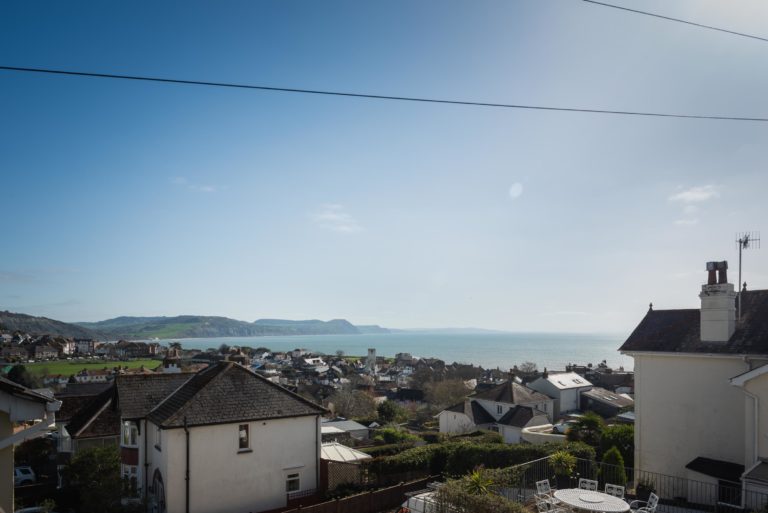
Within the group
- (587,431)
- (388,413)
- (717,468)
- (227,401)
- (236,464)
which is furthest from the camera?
(388,413)

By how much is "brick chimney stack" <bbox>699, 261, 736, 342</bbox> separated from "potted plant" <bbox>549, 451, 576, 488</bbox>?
269 inches

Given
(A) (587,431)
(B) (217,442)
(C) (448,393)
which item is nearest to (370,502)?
(B) (217,442)

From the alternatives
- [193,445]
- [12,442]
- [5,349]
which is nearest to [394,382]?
[5,349]

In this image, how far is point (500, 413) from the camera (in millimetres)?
49219

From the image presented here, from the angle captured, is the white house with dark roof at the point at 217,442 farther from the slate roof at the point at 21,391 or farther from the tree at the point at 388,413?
the tree at the point at 388,413

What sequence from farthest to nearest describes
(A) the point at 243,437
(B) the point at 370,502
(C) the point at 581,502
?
(A) the point at 243,437 < (B) the point at 370,502 < (C) the point at 581,502

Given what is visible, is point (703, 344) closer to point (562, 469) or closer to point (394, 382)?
point (562, 469)

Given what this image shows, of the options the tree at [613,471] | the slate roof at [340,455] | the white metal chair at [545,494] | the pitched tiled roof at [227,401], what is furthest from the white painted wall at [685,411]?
the pitched tiled roof at [227,401]

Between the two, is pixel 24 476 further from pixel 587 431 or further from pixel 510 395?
pixel 510 395

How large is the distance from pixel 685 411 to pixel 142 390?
22.4 metres

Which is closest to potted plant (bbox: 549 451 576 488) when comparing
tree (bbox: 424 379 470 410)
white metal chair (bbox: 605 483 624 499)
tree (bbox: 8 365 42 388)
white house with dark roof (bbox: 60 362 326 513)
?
white metal chair (bbox: 605 483 624 499)

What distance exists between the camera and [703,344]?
18.2 metres

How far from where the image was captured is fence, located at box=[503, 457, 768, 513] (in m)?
14.8

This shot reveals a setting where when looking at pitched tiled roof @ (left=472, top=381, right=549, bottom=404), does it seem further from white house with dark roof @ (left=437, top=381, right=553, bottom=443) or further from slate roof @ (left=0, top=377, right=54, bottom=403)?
slate roof @ (left=0, top=377, right=54, bottom=403)
